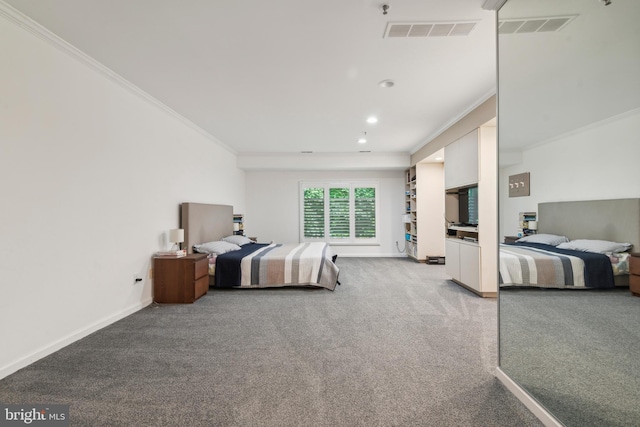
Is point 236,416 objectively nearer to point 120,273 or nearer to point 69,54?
point 120,273

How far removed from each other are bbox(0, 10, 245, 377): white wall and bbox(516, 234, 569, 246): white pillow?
352 cm

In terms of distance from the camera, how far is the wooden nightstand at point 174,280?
3355 millimetres

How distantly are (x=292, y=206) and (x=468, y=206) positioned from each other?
424 cm

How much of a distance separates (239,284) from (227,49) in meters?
3.06

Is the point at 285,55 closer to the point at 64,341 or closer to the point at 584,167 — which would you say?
the point at 584,167

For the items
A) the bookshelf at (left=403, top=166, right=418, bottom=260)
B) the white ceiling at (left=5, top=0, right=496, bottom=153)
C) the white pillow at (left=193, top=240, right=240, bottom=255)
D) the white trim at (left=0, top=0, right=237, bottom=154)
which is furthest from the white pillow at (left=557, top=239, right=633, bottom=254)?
the bookshelf at (left=403, top=166, right=418, bottom=260)

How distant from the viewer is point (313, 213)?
7.02 metres

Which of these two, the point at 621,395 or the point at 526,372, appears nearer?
the point at 621,395

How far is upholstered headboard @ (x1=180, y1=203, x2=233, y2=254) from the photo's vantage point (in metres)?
4.00

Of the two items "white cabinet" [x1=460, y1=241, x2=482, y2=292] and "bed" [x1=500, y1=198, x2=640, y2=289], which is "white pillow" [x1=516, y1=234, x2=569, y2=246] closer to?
"bed" [x1=500, y1=198, x2=640, y2=289]

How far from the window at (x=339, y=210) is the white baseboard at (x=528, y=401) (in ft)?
17.1

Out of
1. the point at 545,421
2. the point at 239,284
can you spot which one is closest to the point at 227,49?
the point at 239,284

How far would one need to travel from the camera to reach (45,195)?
212 cm

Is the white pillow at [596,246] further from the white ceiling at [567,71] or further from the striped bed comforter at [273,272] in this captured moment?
the striped bed comforter at [273,272]
